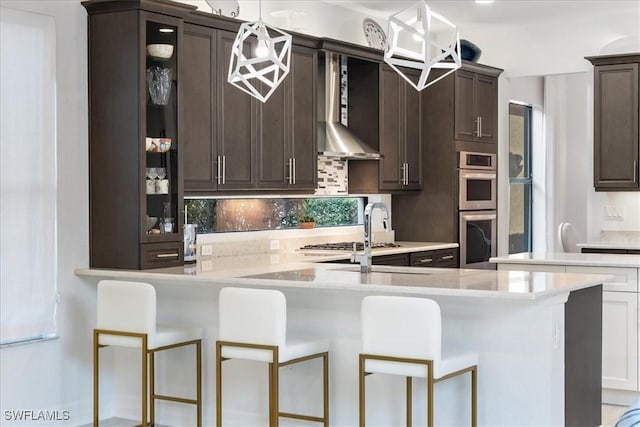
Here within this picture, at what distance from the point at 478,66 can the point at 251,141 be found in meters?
2.99

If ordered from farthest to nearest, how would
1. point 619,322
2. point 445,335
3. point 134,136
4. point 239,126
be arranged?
1. point 239,126
2. point 619,322
3. point 134,136
4. point 445,335

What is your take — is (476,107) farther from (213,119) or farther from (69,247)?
(69,247)

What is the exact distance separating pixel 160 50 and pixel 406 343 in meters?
2.48

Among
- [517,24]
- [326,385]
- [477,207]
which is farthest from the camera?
[517,24]

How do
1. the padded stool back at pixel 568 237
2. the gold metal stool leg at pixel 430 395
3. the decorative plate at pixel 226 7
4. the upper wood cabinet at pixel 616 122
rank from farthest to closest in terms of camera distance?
the padded stool back at pixel 568 237 → the upper wood cabinet at pixel 616 122 → the decorative plate at pixel 226 7 → the gold metal stool leg at pixel 430 395

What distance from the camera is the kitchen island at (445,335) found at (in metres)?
4.14

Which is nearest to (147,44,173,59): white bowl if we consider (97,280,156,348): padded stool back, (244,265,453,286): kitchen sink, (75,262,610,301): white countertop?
(75,262,610,301): white countertop

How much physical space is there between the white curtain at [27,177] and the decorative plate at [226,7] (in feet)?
4.03

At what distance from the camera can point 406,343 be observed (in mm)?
3902

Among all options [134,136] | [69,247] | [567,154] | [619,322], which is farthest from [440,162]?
[69,247]

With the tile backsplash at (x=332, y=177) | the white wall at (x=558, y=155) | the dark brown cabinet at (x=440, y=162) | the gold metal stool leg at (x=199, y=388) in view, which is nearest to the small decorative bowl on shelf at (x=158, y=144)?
the gold metal stool leg at (x=199, y=388)

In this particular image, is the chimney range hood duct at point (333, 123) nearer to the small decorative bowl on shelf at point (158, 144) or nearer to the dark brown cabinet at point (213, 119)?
the dark brown cabinet at point (213, 119)

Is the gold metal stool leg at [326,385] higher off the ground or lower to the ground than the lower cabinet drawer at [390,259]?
lower

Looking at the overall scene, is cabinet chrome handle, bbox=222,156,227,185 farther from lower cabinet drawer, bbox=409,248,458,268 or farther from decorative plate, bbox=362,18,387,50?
decorative plate, bbox=362,18,387,50
